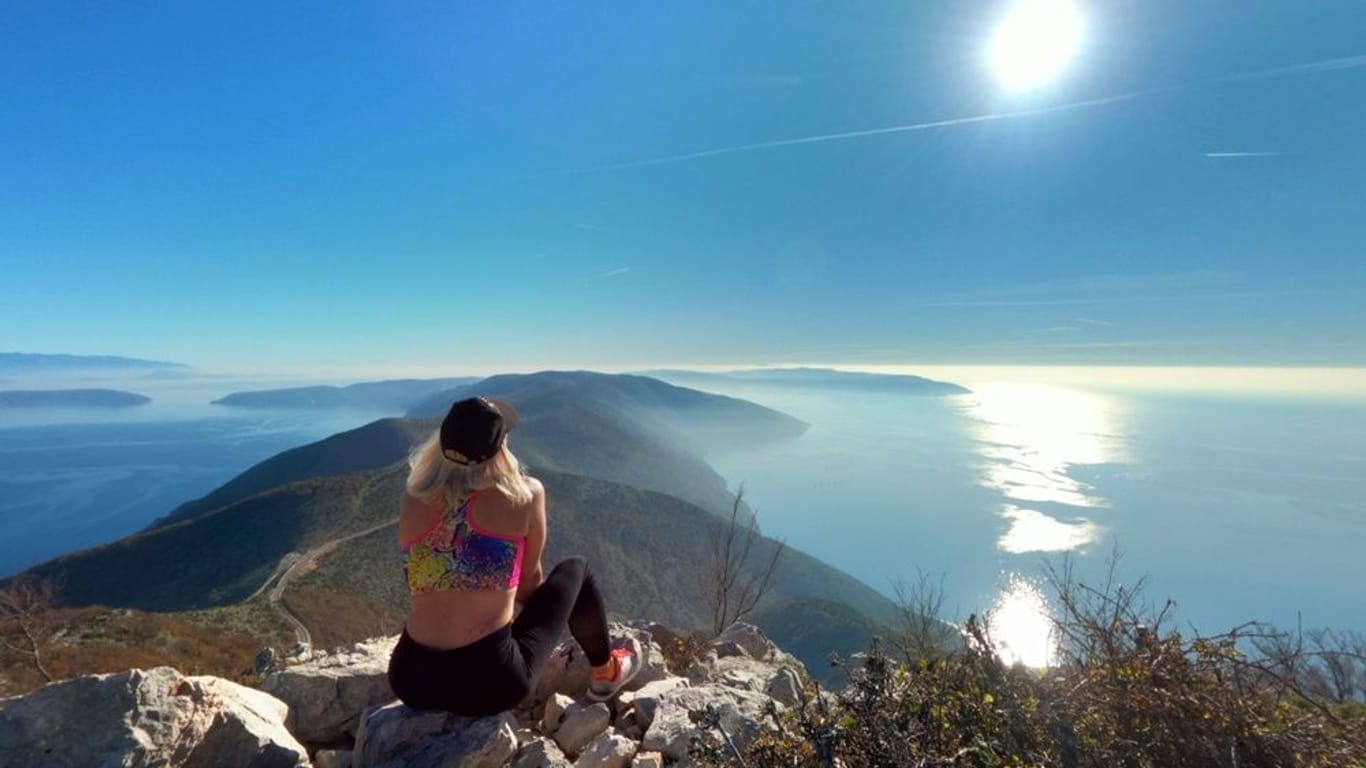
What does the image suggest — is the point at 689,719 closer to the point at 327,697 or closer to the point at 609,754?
the point at 609,754

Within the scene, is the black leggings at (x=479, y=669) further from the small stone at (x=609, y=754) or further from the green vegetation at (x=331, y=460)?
the green vegetation at (x=331, y=460)

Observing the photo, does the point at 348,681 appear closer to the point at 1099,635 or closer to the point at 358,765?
the point at 358,765

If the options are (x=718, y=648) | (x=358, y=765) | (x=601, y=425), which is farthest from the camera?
(x=601, y=425)

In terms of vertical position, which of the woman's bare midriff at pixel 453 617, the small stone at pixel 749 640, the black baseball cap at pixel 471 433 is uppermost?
the black baseball cap at pixel 471 433

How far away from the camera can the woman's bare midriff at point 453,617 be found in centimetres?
316

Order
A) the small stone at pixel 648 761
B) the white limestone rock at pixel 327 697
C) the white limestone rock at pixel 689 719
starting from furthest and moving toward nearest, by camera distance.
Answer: the white limestone rock at pixel 327 697 < the white limestone rock at pixel 689 719 < the small stone at pixel 648 761

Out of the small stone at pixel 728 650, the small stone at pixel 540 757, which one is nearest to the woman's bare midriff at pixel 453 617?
the small stone at pixel 540 757

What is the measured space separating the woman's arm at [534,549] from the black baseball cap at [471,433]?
0.42 meters

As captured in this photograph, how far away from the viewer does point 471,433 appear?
10.6ft

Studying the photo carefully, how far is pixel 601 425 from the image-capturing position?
192m

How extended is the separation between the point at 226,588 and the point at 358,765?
67.3 meters

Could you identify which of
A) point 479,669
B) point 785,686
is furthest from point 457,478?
point 785,686

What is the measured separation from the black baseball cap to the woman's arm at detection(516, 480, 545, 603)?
42 cm

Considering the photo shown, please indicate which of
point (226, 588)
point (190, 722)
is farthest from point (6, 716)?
point (226, 588)
